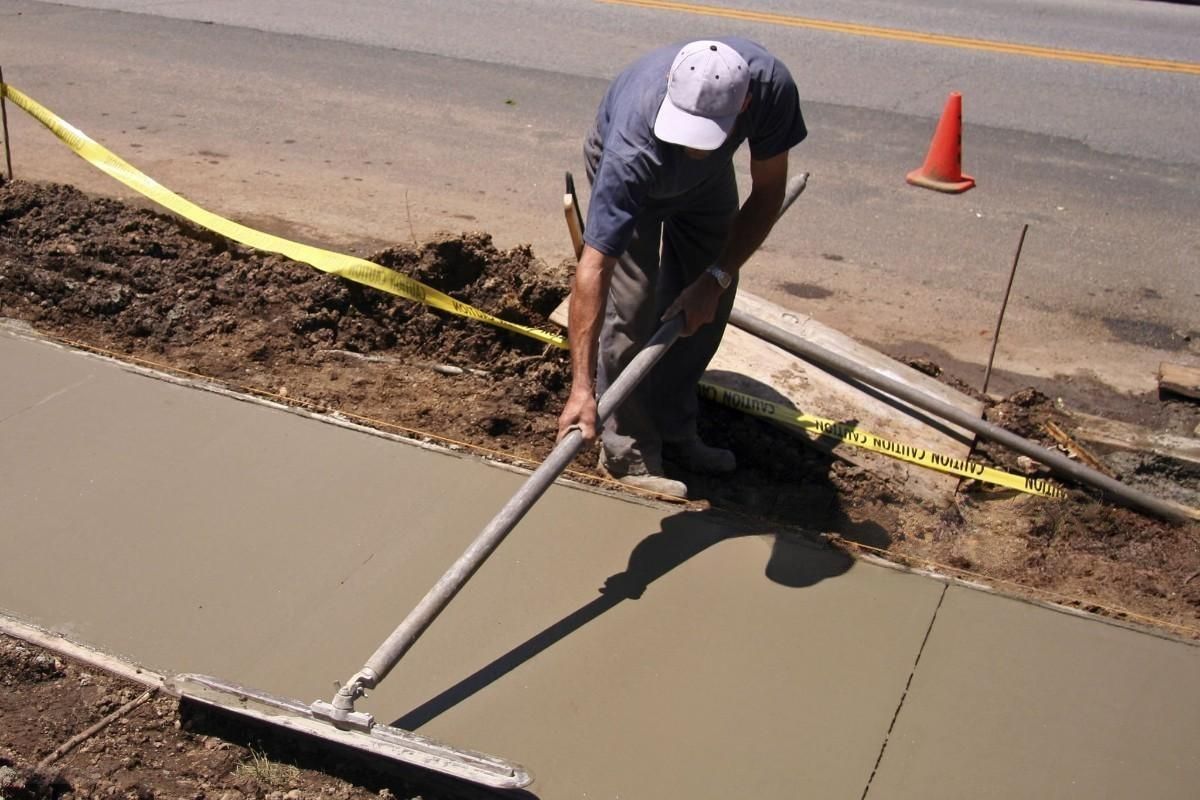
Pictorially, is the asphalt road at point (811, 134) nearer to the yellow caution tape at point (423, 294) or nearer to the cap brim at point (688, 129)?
the yellow caution tape at point (423, 294)

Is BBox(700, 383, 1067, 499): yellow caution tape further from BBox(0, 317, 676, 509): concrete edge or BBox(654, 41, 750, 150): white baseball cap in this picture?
BBox(654, 41, 750, 150): white baseball cap

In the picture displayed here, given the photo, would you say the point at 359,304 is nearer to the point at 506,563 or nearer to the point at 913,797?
the point at 506,563

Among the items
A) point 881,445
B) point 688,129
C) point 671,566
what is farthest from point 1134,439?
point 688,129

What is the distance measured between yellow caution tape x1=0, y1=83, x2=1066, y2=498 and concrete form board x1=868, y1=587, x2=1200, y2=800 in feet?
3.47

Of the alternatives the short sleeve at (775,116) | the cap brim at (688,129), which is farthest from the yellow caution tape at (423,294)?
the cap brim at (688,129)

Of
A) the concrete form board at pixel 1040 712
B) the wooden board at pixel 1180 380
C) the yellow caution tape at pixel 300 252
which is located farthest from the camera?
the yellow caution tape at pixel 300 252

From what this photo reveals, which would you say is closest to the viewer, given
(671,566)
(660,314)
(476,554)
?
(476,554)

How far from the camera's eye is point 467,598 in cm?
396

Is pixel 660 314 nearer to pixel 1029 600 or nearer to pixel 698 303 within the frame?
pixel 698 303

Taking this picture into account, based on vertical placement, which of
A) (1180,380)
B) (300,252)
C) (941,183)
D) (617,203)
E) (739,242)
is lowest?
(1180,380)

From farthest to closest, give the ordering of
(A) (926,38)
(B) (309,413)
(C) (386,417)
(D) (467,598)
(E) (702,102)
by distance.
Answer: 1. (A) (926,38)
2. (C) (386,417)
3. (B) (309,413)
4. (D) (467,598)
5. (E) (702,102)

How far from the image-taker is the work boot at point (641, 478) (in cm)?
464

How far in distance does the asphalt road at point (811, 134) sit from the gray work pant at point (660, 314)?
1798 millimetres

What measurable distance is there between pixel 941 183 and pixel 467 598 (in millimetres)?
5551
